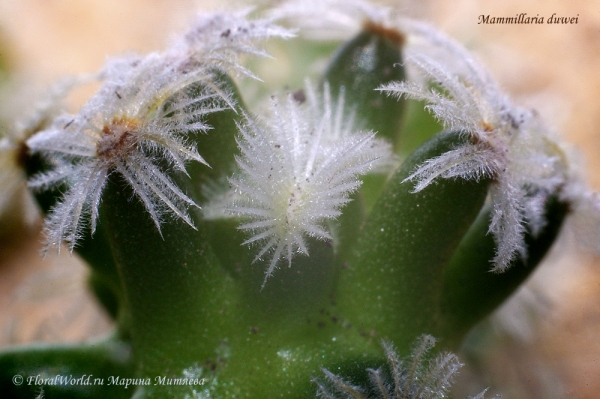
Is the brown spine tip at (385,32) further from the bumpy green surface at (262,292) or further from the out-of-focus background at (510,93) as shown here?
the bumpy green surface at (262,292)

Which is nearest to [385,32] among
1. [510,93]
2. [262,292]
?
[262,292]

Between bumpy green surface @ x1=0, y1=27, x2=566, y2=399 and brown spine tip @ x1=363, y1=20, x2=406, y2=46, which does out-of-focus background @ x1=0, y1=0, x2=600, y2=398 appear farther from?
bumpy green surface @ x1=0, y1=27, x2=566, y2=399

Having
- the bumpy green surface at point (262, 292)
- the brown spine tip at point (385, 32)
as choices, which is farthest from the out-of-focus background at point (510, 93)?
the bumpy green surface at point (262, 292)

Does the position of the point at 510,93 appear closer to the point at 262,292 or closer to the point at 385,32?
the point at 385,32

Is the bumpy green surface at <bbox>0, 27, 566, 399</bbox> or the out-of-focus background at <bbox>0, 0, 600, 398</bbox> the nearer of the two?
the bumpy green surface at <bbox>0, 27, 566, 399</bbox>

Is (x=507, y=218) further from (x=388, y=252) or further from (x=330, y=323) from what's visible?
(x=330, y=323)

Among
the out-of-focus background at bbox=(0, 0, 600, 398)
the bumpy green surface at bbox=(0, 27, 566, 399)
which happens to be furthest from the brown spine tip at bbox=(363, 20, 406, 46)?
the bumpy green surface at bbox=(0, 27, 566, 399)

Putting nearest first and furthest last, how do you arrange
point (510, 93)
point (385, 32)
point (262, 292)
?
point (262, 292) < point (385, 32) < point (510, 93)
